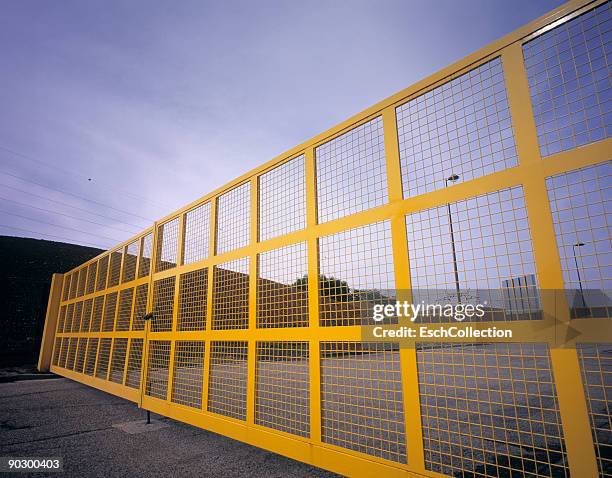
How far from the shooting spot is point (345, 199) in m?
3.01

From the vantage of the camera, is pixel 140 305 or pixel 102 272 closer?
pixel 140 305

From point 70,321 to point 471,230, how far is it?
11735mm

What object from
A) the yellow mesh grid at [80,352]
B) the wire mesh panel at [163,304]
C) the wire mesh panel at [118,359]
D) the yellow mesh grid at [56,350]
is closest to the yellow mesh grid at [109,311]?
the wire mesh panel at [118,359]

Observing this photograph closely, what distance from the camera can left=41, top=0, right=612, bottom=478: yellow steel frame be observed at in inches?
72.9

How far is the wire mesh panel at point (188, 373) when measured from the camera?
4.46m

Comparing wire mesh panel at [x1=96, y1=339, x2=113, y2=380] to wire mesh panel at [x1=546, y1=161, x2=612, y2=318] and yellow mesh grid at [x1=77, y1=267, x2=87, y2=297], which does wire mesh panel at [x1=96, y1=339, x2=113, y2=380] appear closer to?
yellow mesh grid at [x1=77, y1=267, x2=87, y2=297]

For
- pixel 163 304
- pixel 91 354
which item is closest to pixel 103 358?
pixel 91 354

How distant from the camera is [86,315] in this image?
906cm

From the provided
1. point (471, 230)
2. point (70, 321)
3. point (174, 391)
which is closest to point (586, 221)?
point (471, 230)

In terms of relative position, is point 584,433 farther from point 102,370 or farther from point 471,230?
point 102,370

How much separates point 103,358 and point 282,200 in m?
6.51

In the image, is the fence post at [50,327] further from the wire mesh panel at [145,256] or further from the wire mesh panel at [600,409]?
the wire mesh panel at [600,409]

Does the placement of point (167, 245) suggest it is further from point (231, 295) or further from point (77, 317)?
point (77, 317)

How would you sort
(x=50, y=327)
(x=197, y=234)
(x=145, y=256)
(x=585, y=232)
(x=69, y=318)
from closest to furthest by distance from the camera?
1. (x=585, y=232)
2. (x=197, y=234)
3. (x=145, y=256)
4. (x=69, y=318)
5. (x=50, y=327)
